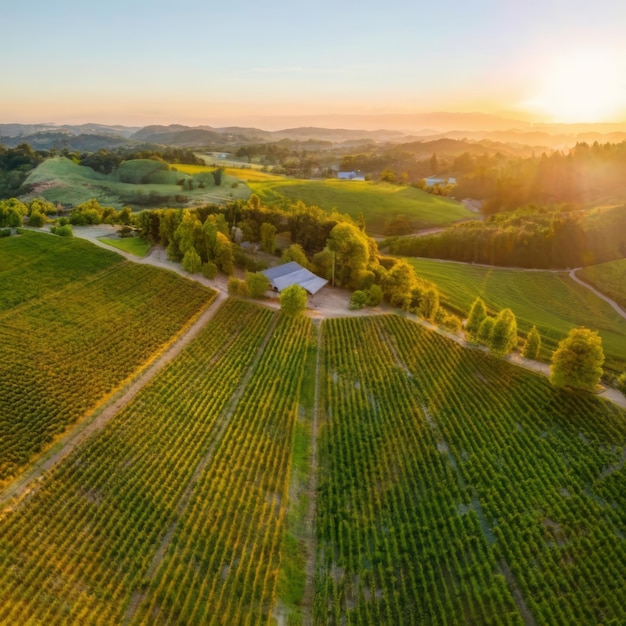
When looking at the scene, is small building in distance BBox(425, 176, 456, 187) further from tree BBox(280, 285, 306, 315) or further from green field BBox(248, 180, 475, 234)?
tree BBox(280, 285, 306, 315)

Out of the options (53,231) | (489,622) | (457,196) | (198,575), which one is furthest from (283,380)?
(457,196)

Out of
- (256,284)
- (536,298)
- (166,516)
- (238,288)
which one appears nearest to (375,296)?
(256,284)

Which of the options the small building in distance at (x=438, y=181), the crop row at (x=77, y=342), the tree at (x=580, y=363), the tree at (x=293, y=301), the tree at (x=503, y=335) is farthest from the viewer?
the small building in distance at (x=438, y=181)

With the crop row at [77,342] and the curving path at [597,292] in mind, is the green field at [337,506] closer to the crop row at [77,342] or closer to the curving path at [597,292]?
the crop row at [77,342]

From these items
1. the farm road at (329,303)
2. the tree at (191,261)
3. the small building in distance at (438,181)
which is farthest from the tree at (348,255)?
the small building in distance at (438,181)

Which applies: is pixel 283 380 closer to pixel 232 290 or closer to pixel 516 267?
pixel 232 290

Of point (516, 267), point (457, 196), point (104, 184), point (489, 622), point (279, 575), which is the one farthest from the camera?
point (457, 196)
